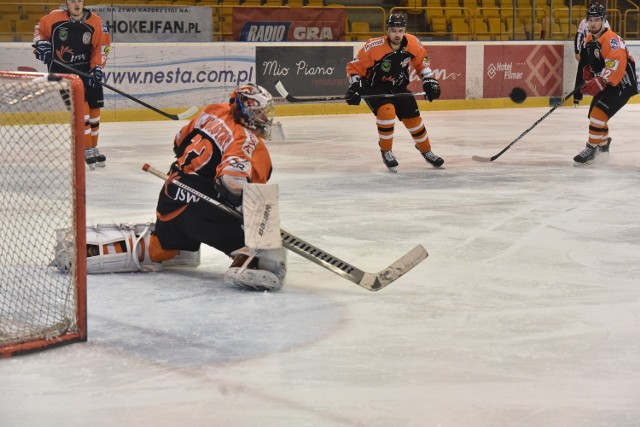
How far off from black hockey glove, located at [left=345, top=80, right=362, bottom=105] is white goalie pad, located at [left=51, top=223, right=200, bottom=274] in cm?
333

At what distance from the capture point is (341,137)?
31.7ft

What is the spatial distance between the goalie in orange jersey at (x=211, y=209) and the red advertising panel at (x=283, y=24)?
789 cm

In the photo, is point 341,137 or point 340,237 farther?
point 341,137

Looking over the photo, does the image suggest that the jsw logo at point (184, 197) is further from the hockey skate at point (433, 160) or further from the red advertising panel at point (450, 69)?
the red advertising panel at point (450, 69)

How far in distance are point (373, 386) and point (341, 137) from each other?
7057 mm

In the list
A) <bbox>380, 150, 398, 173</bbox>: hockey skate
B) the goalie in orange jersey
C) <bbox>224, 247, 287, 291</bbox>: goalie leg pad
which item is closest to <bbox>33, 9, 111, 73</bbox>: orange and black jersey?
<bbox>380, 150, 398, 173</bbox>: hockey skate

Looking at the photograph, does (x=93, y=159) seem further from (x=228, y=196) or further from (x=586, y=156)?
(x=228, y=196)

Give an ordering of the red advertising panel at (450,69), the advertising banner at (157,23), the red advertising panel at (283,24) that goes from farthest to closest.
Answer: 1. the red advertising panel at (450,69)
2. the red advertising panel at (283,24)
3. the advertising banner at (157,23)

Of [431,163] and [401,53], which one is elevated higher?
[401,53]

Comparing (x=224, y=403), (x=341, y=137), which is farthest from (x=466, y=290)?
(x=341, y=137)

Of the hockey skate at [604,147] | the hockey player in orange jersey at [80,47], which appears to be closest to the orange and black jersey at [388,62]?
the hockey skate at [604,147]

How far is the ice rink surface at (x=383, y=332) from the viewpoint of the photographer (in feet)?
8.29

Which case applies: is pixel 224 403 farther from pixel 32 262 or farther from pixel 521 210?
pixel 521 210

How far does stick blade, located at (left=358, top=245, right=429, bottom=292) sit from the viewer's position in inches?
148
